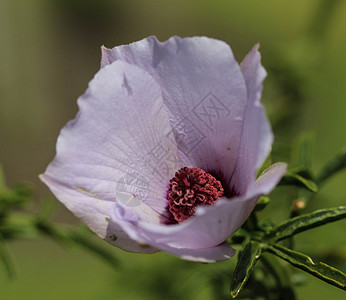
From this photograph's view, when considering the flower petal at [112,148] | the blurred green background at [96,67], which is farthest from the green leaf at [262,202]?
the blurred green background at [96,67]

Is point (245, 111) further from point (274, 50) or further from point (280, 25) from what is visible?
point (280, 25)

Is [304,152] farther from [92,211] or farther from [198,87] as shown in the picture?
[92,211]

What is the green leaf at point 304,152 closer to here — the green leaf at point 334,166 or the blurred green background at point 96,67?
the green leaf at point 334,166

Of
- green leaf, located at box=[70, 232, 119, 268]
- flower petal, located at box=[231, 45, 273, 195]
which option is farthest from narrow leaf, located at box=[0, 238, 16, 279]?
flower petal, located at box=[231, 45, 273, 195]

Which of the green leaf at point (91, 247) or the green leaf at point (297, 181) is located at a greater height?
the green leaf at point (297, 181)

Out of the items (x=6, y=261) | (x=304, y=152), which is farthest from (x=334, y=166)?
(x=6, y=261)

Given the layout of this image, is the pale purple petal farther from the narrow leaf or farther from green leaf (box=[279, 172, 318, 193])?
the narrow leaf
